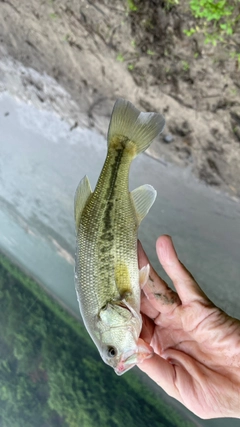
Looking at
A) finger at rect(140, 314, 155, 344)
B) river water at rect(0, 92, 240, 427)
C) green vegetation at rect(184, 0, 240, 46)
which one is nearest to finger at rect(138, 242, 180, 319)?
finger at rect(140, 314, 155, 344)

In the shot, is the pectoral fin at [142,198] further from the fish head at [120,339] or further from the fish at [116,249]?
the fish head at [120,339]

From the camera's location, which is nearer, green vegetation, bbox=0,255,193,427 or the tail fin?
the tail fin

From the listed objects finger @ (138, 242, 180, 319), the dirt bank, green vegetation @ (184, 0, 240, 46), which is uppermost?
green vegetation @ (184, 0, 240, 46)

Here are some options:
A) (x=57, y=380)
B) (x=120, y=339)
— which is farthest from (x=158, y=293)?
(x=57, y=380)

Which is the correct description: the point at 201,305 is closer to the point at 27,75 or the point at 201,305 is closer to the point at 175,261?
the point at 175,261

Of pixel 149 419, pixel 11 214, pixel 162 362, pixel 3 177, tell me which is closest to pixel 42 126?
pixel 3 177

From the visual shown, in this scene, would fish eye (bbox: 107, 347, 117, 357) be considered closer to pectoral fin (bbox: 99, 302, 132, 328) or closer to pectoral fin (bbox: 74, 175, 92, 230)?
pectoral fin (bbox: 99, 302, 132, 328)
